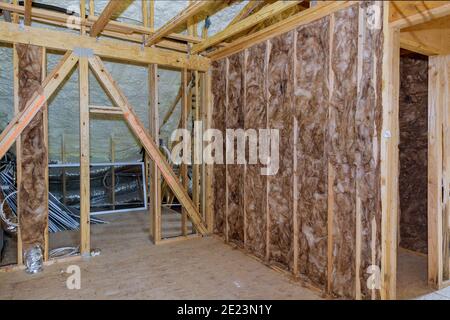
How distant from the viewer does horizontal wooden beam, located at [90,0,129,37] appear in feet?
8.99

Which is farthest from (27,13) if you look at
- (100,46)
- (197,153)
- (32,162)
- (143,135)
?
(197,153)

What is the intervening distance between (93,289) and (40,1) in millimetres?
3137

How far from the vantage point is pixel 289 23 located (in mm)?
2986

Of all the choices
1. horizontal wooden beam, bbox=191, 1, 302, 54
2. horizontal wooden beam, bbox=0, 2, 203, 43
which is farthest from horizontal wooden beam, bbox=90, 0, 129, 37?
horizontal wooden beam, bbox=191, 1, 302, 54

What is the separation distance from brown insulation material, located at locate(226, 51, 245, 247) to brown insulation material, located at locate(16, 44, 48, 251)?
85.8 inches

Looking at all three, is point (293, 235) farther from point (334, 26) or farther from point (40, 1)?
point (40, 1)

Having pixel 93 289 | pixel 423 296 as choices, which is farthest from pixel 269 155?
pixel 93 289

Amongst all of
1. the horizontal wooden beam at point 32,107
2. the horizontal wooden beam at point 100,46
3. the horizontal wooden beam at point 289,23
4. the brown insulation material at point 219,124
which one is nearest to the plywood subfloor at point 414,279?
the brown insulation material at point 219,124

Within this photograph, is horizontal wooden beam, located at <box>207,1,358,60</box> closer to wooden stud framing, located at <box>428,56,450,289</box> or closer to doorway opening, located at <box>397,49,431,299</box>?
wooden stud framing, located at <box>428,56,450,289</box>

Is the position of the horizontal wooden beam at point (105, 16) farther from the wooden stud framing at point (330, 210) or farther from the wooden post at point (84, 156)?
the wooden stud framing at point (330, 210)

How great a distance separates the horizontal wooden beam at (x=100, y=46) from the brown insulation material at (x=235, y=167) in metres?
0.66

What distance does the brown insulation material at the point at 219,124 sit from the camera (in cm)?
417

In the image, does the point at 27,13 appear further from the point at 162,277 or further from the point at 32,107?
the point at 162,277

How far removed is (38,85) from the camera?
11.0 feet
